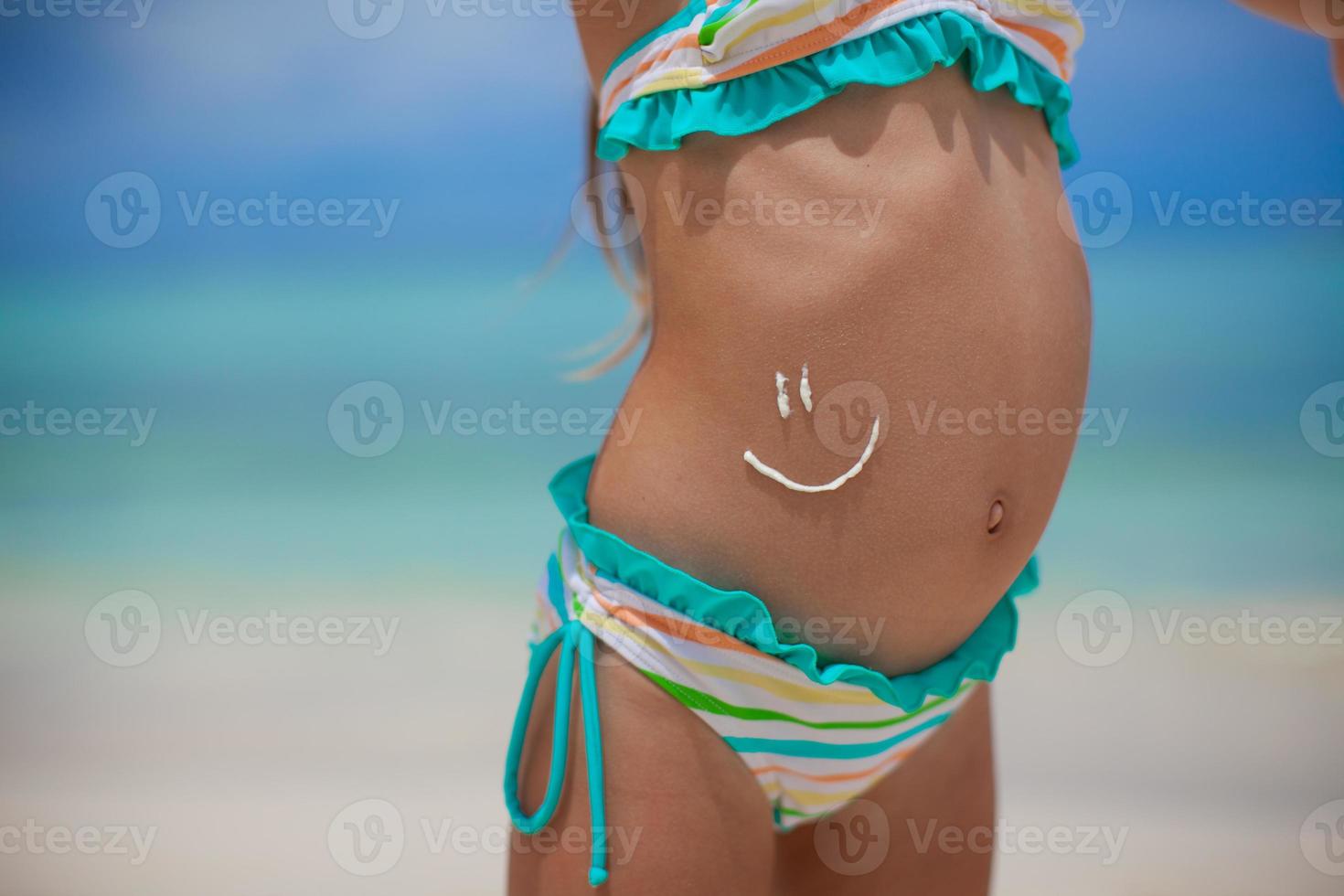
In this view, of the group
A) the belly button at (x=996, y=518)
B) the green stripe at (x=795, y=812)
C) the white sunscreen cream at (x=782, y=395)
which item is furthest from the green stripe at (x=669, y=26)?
the green stripe at (x=795, y=812)

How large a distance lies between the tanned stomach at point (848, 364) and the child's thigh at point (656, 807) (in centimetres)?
10

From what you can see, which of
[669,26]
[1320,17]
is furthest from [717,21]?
[1320,17]

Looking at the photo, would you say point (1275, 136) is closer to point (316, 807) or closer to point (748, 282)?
point (748, 282)

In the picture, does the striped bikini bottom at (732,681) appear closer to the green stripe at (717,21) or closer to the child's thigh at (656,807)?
the child's thigh at (656,807)

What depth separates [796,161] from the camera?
77cm

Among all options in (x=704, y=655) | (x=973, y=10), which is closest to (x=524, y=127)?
(x=973, y=10)

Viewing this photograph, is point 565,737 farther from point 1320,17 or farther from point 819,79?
point 1320,17

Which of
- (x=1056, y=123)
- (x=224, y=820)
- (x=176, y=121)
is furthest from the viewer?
(x=176, y=121)

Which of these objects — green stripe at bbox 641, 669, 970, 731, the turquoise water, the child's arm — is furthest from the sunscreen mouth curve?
the turquoise water

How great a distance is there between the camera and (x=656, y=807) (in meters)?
0.77

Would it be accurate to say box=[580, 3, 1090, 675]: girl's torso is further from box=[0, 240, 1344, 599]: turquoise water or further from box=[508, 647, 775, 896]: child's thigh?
box=[0, 240, 1344, 599]: turquoise water

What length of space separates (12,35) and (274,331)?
0.50 m

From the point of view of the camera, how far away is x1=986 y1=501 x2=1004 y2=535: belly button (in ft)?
2.62

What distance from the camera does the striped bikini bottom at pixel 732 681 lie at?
0.77 metres
